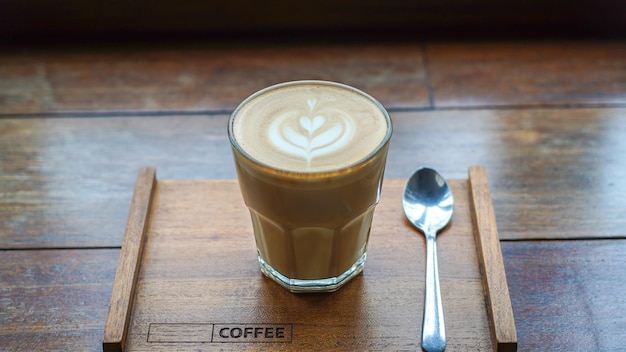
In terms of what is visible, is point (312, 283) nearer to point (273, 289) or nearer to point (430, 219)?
point (273, 289)

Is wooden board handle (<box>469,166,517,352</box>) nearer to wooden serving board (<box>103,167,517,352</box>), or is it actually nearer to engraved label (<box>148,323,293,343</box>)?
wooden serving board (<box>103,167,517,352</box>)

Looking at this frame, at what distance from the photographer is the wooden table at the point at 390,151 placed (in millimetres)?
658

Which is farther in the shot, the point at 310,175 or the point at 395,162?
the point at 395,162

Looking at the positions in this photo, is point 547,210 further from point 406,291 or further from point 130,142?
point 130,142

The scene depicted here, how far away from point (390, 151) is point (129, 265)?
0.36 metres

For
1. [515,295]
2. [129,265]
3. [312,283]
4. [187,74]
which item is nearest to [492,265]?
[515,295]

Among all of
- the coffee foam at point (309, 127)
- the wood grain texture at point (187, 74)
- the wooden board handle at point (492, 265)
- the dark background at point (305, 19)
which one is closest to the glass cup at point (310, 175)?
the coffee foam at point (309, 127)

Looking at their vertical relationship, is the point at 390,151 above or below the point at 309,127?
below

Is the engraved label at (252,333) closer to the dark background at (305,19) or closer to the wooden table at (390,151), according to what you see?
the wooden table at (390,151)

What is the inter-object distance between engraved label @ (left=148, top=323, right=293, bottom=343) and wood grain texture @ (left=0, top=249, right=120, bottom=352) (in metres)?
0.07

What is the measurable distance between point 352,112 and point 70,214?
361 millimetres

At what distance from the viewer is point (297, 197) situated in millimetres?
541

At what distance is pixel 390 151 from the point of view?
0.86 meters

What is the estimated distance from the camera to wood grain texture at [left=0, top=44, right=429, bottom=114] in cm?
97
